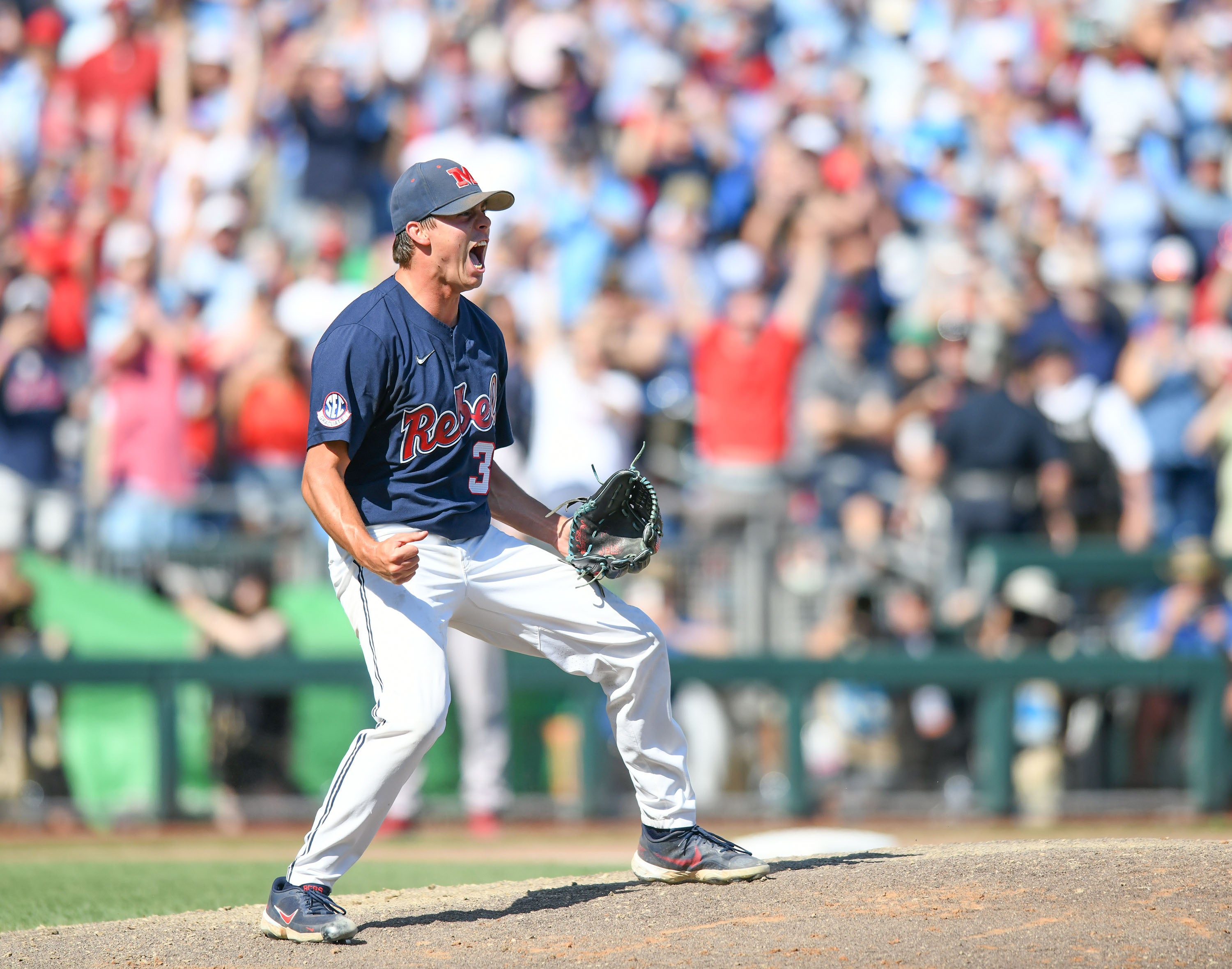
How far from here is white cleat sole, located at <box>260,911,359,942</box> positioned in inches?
175

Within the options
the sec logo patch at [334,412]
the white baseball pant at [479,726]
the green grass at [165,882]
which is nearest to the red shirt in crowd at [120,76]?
the white baseball pant at [479,726]

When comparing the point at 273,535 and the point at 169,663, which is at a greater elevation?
the point at 273,535

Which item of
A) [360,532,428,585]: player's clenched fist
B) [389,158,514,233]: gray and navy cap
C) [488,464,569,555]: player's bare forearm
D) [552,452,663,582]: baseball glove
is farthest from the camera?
[488,464,569,555]: player's bare forearm

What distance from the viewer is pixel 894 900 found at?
4570 mm

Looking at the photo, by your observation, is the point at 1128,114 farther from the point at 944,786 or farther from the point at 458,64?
the point at 944,786

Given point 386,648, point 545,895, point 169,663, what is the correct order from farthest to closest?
1. point 169,663
2. point 545,895
3. point 386,648

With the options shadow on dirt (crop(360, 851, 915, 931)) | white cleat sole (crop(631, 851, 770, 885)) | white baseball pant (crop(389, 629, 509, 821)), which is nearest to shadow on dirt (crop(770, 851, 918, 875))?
shadow on dirt (crop(360, 851, 915, 931))

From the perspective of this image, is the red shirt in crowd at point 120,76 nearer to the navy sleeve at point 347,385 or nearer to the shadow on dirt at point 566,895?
the navy sleeve at point 347,385

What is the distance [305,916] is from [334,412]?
4.62 ft

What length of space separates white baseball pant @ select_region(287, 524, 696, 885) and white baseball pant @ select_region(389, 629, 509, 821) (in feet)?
11.1

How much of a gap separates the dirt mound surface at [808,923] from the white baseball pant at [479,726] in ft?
10.0

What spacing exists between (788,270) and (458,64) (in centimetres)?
337

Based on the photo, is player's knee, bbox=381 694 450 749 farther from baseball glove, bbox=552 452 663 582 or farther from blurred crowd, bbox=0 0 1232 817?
blurred crowd, bbox=0 0 1232 817

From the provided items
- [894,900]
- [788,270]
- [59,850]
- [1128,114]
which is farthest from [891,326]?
[894,900]
